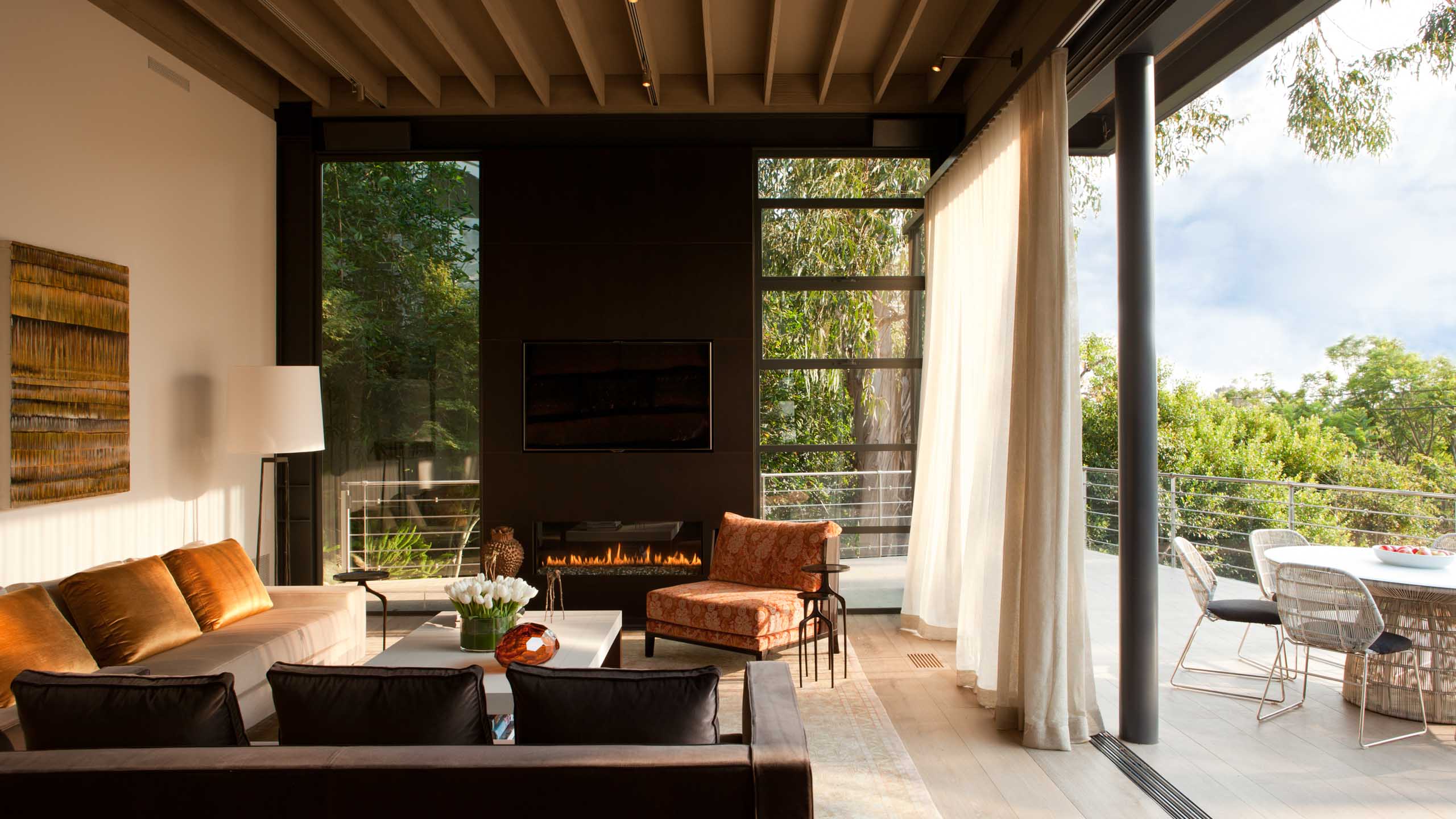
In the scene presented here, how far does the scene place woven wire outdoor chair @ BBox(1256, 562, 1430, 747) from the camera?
3.69m

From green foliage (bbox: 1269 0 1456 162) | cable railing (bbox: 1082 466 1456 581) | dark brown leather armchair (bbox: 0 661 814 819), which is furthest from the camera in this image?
cable railing (bbox: 1082 466 1456 581)

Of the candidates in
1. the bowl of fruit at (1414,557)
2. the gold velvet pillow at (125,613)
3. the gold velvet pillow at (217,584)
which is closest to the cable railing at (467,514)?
the gold velvet pillow at (217,584)

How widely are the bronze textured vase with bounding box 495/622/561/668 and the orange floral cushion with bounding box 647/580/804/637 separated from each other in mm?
1341

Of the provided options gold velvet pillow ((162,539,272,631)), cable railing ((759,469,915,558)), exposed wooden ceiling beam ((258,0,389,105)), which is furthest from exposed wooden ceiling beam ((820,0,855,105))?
gold velvet pillow ((162,539,272,631))

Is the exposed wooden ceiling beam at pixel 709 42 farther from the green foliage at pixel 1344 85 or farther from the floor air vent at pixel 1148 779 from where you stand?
the floor air vent at pixel 1148 779

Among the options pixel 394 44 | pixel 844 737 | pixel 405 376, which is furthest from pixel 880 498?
pixel 394 44

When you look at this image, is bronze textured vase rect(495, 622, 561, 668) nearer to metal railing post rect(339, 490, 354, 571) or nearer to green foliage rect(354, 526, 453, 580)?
green foliage rect(354, 526, 453, 580)

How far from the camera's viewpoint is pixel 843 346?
6375mm

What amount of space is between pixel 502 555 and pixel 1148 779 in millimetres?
4104

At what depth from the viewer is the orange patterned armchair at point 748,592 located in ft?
15.7

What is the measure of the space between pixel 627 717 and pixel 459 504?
468 centimetres

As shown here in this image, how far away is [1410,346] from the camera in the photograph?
34.9 feet

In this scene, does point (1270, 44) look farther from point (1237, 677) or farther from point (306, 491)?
point (306, 491)

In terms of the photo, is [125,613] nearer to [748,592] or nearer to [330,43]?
[748,592]
